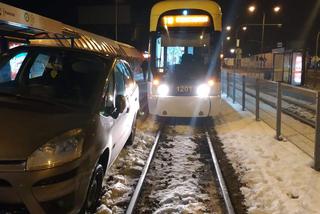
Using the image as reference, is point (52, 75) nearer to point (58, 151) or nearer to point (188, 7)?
point (58, 151)

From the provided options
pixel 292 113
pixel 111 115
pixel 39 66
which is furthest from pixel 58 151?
pixel 292 113

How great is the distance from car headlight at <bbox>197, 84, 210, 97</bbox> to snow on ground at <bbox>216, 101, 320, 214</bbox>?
1031 millimetres

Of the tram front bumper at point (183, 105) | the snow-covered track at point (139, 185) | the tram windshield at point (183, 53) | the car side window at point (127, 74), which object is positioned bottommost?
the snow-covered track at point (139, 185)

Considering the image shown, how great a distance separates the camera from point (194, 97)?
11148mm

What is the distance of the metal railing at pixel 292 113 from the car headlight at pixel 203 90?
4.97 feet

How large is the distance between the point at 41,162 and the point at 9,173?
0.28 metres

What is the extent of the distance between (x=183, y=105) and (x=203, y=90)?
64 cm

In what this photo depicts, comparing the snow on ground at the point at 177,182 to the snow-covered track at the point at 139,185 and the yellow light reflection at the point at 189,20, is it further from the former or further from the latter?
the yellow light reflection at the point at 189,20

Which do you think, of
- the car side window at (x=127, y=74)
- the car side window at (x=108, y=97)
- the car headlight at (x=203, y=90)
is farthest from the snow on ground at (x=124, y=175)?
the car headlight at (x=203, y=90)

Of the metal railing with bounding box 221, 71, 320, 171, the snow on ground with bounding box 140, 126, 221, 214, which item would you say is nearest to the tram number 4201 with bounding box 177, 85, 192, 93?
the metal railing with bounding box 221, 71, 320, 171

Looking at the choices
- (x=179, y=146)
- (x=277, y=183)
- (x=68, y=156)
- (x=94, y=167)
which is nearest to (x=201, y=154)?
(x=179, y=146)

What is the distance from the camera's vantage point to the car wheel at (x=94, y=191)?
179 inches

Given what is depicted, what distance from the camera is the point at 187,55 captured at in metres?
11.4

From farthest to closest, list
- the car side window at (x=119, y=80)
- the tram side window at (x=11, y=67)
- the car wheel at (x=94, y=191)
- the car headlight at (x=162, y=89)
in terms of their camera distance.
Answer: the car headlight at (x=162, y=89), the car side window at (x=119, y=80), the tram side window at (x=11, y=67), the car wheel at (x=94, y=191)
